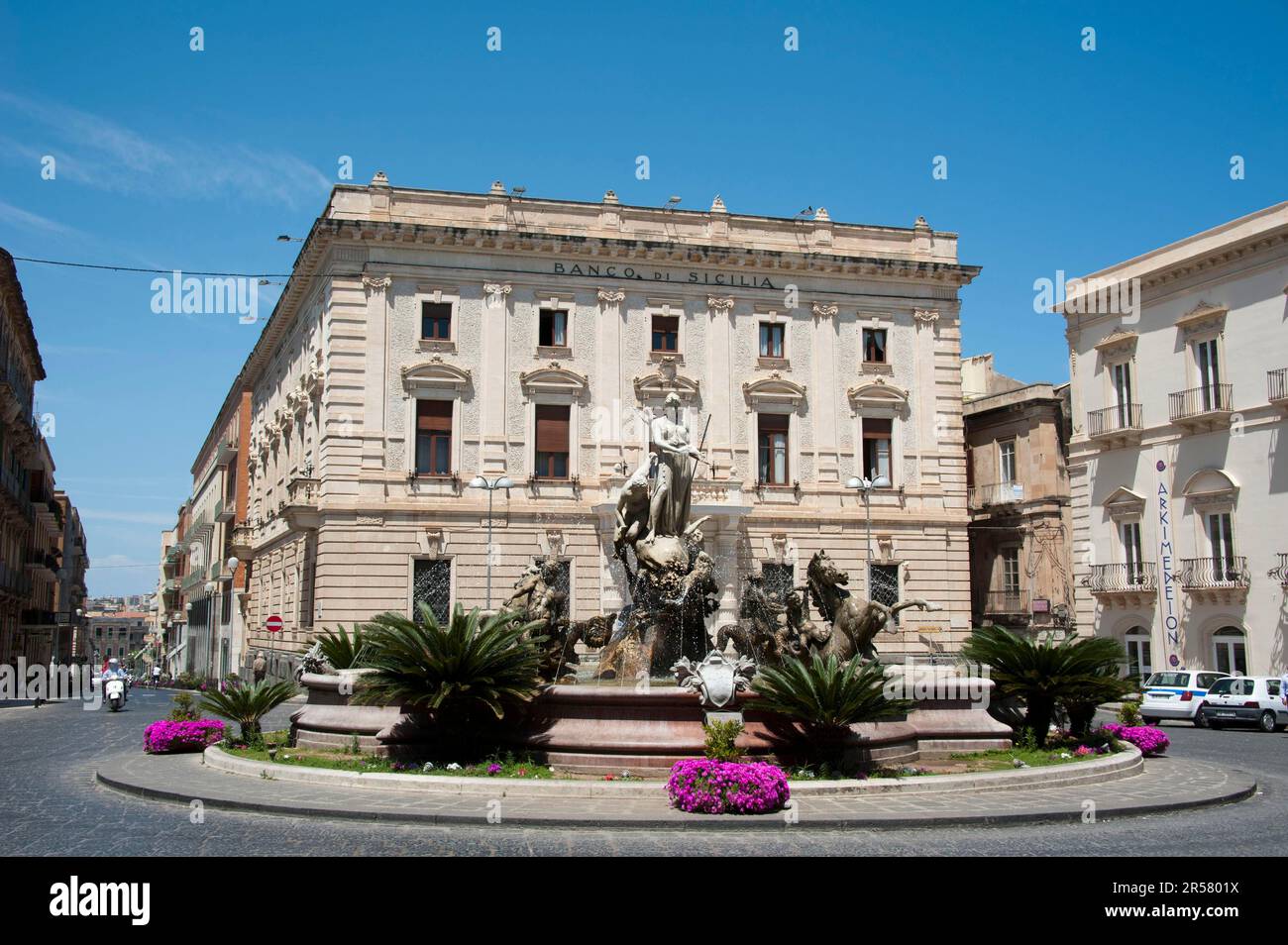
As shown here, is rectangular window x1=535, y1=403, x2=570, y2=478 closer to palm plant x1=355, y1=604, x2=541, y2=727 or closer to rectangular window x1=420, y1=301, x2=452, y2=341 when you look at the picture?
rectangular window x1=420, y1=301, x2=452, y2=341

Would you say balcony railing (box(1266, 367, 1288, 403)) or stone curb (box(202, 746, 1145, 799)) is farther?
balcony railing (box(1266, 367, 1288, 403))

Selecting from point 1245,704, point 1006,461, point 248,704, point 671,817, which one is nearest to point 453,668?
point 671,817

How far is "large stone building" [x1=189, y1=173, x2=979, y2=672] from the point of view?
34.1 m

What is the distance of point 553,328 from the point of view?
3591cm

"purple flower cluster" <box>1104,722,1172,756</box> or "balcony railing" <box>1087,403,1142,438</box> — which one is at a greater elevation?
"balcony railing" <box>1087,403,1142,438</box>

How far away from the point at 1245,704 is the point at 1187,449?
10372 mm

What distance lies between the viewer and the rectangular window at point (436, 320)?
3484 centimetres

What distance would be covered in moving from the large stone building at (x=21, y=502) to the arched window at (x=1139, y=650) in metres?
40.1

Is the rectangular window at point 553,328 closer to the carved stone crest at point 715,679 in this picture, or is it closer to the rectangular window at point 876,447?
the rectangular window at point 876,447

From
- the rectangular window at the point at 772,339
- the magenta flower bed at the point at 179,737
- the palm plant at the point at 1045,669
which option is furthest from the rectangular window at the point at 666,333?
the magenta flower bed at the point at 179,737

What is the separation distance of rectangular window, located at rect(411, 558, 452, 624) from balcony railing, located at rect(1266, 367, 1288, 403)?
23.3 metres

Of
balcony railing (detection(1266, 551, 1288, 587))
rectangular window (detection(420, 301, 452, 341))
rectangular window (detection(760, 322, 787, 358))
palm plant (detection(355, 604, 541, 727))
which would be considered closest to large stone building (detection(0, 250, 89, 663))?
rectangular window (detection(420, 301, 452, 341))
